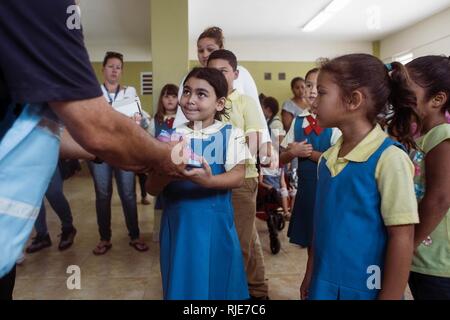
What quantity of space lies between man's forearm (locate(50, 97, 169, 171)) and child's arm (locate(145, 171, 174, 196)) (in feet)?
0.99

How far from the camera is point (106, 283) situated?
8.32 ft

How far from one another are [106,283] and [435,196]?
6.93ft

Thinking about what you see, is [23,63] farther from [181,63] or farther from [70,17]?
[181,63]

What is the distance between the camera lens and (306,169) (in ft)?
7.22

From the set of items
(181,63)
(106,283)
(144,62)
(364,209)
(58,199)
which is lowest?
(106,283)

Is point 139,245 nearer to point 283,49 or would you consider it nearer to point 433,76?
point 433,76

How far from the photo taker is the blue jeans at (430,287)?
1.20m

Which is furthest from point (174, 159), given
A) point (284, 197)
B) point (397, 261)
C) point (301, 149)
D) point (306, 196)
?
point (284, 197)

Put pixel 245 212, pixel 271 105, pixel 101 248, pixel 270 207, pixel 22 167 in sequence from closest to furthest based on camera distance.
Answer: pixel 22 167 → pixel 245 212 → pixel 101 248 → pixel 270 207 → pixel 271 105

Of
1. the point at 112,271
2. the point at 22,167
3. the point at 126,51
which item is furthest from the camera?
the point at 126,51

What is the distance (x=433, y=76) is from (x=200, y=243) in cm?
96

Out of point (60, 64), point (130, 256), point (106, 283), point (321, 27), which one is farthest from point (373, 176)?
point (321, 27)

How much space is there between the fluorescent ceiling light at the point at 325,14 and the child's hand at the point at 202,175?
5.43 m

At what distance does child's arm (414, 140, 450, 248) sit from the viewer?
1156mm
